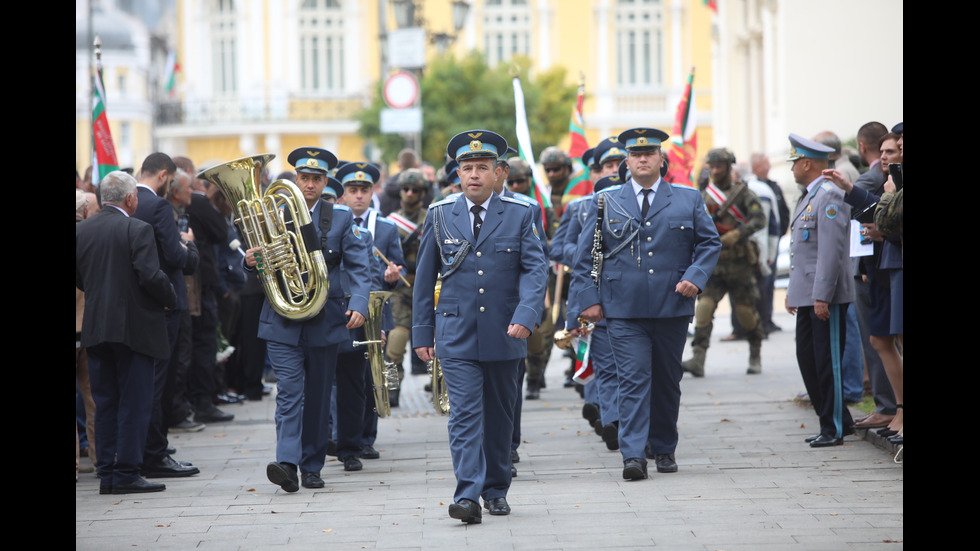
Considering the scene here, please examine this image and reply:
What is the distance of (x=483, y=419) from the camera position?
22.7 feet

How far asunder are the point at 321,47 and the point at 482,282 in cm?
4076

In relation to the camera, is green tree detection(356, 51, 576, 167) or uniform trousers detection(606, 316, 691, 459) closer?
uniform trousers detection(606, 316, 691, 459)

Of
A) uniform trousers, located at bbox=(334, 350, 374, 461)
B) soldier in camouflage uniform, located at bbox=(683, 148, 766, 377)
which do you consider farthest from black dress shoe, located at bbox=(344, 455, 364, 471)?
soldier in camouflage uniform, located at bbox=(683, 148, 766, 377)

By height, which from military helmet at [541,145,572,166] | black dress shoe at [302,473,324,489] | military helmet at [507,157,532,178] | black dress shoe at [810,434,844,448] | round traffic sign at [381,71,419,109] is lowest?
black dress shoe at [302,473,324,489]

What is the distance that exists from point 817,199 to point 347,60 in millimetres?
39111

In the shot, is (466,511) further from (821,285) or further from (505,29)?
(505,29)

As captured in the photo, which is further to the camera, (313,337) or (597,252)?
(597,252)

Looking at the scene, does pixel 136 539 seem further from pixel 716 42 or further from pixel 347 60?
pixel 347 60

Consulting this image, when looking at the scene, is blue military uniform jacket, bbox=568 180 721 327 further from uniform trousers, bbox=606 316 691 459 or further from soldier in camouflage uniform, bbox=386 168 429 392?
soldier in camouflage uniform, bbox=386 168 429 392

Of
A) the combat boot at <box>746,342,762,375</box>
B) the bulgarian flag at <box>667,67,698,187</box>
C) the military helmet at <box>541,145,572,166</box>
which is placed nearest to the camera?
the military helmet at <box>541,145,572,166</box>

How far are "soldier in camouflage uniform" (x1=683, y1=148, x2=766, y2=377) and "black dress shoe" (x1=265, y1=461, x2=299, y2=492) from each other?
19.3ft

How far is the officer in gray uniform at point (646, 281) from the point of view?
7855 millimetres

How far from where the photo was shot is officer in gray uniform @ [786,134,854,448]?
8.52 metres

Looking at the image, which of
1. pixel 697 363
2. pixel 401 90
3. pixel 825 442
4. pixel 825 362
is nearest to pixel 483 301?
pixel 825 362
